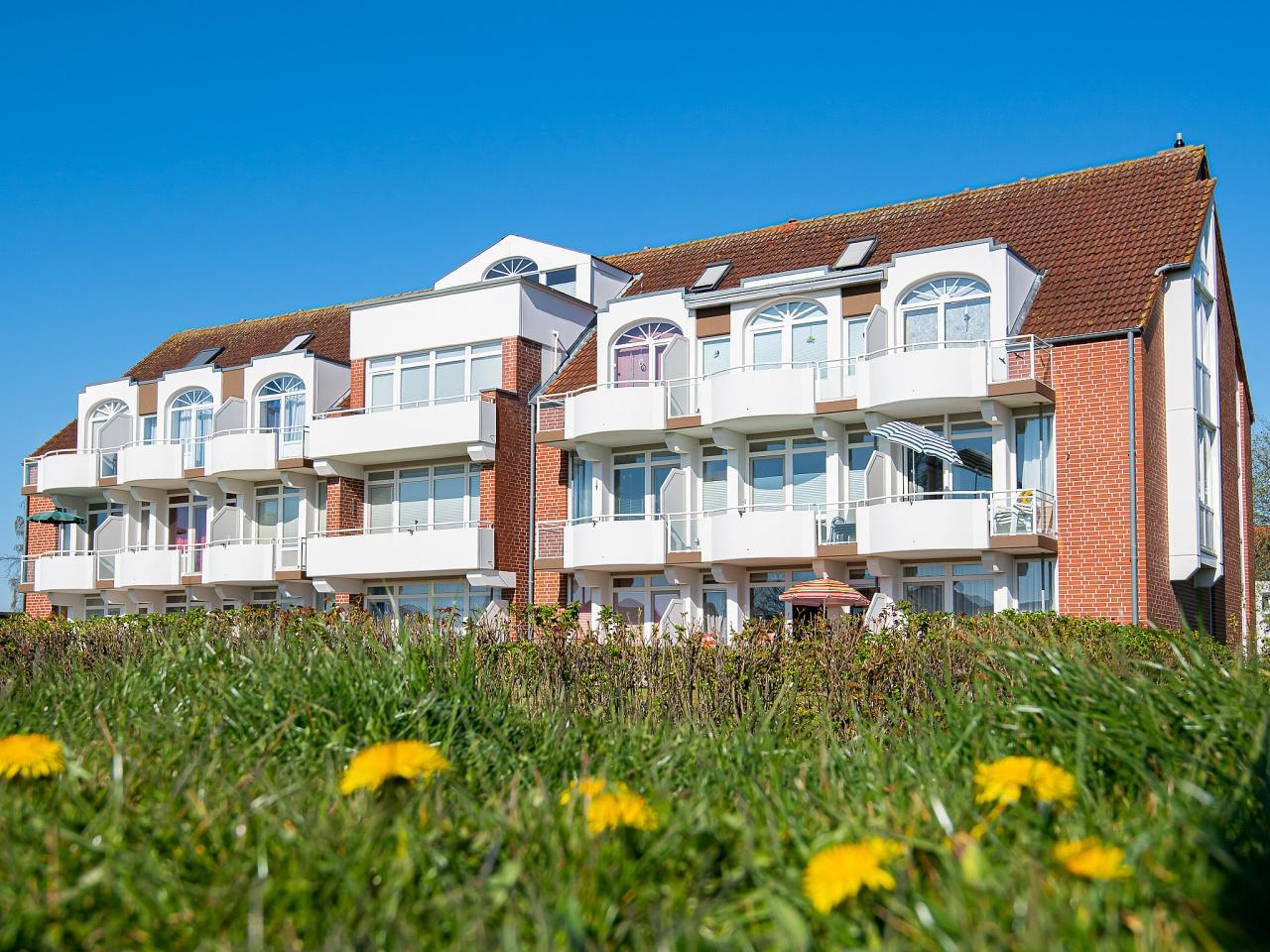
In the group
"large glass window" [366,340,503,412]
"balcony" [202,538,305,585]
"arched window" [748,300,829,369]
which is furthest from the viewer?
"balcony" [202,538,305,585]

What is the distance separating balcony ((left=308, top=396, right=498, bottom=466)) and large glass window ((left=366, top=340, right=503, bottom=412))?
1.24ft

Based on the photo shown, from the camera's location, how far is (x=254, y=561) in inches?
1404

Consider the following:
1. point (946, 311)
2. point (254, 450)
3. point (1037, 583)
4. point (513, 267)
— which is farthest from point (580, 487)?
point (1037, 583)

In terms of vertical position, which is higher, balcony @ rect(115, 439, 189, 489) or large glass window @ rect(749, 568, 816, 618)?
balcony @ rect(115, 439, 189, 489)

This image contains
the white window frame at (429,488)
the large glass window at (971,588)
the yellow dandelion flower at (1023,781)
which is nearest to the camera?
the yellow dandelion flower at (1023,781)

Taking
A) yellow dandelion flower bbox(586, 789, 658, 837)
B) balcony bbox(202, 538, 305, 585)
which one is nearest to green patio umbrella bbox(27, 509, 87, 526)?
balcony bbox(202, 538, 305, 585)

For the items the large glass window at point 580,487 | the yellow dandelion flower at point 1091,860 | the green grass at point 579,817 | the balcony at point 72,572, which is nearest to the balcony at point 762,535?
the large glass window at point 580,487

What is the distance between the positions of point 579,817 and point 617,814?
19 cm

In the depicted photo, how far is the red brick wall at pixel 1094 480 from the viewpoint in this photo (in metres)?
25.2

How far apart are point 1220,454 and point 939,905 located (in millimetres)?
28458

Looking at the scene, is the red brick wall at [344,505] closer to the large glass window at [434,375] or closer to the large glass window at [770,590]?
the large glass window at [434,375]

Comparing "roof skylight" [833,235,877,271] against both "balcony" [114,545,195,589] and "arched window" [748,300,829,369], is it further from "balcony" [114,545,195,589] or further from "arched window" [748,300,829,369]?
"balcony" [114,545,195,589]

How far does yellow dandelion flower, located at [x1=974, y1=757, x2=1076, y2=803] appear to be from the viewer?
204 inches

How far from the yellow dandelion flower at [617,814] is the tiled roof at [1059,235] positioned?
22.2 m
